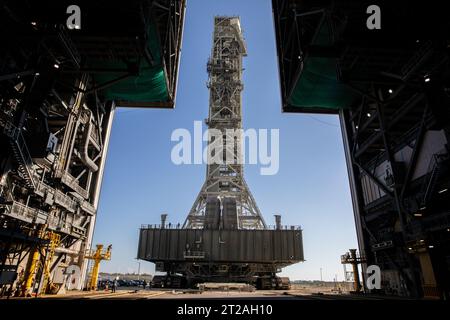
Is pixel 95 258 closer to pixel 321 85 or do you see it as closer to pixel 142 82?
pixel 142 82

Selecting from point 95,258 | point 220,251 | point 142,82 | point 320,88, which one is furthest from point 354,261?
point 142,82

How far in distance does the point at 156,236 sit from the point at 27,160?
19579mm

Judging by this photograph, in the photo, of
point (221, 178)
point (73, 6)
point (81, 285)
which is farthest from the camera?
point (221, 178)

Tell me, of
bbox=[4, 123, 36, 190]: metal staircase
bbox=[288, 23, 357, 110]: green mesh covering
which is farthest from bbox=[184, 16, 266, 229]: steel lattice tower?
bbox=[4, 123, 36, 190]: metal staircase

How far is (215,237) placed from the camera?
1344 inches

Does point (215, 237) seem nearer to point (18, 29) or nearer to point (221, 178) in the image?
point (221, 178)

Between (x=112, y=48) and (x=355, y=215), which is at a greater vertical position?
(x=112, y=48)

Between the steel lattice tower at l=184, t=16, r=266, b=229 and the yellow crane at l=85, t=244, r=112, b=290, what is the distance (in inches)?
620

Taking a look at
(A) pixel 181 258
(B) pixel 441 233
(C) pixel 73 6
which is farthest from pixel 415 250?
(C) pixel 73 6

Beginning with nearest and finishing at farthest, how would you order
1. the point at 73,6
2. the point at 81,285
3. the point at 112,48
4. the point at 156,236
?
the point at 73,6, the point at 112,48, the point at 81,285, the point at 156,236

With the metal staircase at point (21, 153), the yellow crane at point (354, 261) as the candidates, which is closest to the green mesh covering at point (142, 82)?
the metal staircase at point (21, 153)

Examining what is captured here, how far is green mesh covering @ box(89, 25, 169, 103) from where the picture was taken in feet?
87.7

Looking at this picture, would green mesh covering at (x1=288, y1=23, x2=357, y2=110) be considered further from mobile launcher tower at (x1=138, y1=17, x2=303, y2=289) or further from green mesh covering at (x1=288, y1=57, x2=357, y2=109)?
mobile launcher tower at (x1=138, y1=17, x2=303, y2=289)

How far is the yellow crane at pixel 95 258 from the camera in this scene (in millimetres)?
26328
